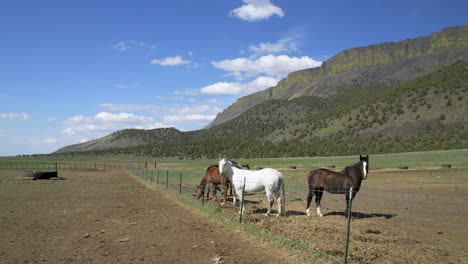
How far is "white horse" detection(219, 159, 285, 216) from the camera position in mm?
14295

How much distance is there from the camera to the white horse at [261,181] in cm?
1430

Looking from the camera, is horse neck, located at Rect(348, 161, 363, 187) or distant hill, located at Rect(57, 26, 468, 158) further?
distant hill, located at Rect(57, 26, 468, 158)

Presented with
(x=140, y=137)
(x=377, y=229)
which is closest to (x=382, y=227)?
(x=377, y=229)

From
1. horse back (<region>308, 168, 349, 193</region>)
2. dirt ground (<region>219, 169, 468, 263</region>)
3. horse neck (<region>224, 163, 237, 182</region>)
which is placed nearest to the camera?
dirt ground (<region>219, 169, 468, 263</region>)

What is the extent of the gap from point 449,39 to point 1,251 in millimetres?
182102

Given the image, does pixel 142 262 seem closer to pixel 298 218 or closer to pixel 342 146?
pixel 298 218

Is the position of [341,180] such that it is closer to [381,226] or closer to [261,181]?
[381,226]

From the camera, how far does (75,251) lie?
9.26m

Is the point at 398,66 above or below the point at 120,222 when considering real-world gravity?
above

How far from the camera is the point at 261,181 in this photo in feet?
47.9

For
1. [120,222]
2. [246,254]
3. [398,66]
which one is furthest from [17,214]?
[398,66]

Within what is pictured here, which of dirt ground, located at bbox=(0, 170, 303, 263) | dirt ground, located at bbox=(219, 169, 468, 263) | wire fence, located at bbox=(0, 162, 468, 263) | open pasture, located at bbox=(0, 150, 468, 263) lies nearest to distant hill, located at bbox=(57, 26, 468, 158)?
open pasture, located at bbox=(0, 150, 468, 263)

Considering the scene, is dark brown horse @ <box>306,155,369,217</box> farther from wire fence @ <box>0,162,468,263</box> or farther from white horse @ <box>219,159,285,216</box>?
white horse @ <box>219,159,285,216</box>

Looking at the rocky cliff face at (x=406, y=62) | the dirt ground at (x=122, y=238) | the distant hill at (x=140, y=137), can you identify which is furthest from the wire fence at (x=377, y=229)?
the distant hill at (x=140, y=137)
